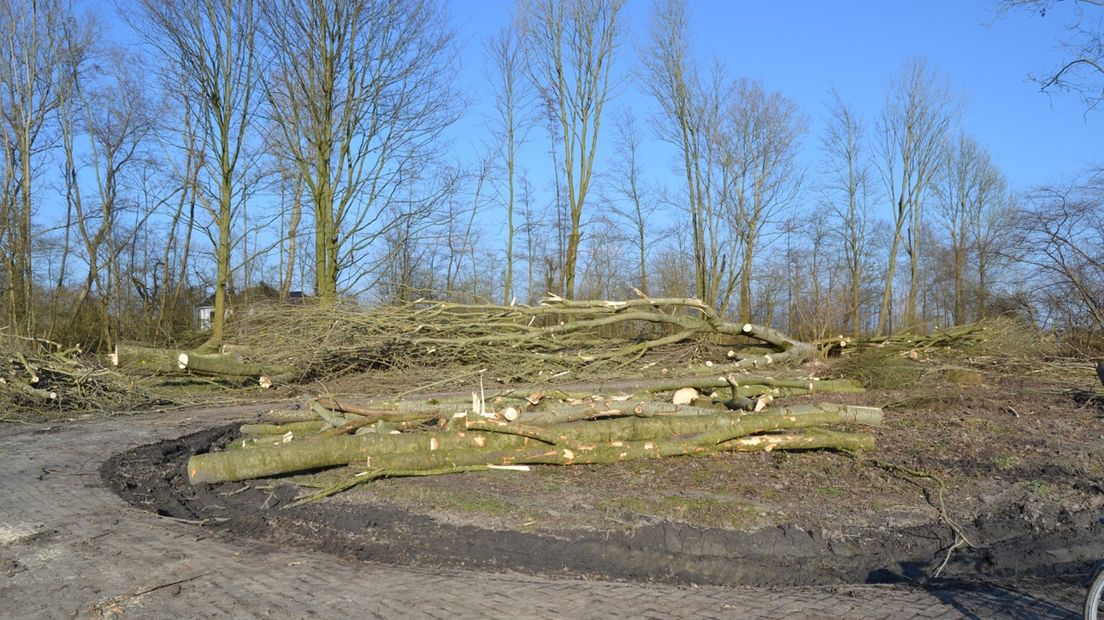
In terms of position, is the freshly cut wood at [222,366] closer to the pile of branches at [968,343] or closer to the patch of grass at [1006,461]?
the pile of branches at [968,343]

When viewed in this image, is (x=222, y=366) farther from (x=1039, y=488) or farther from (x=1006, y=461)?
(x=1039, y=488)

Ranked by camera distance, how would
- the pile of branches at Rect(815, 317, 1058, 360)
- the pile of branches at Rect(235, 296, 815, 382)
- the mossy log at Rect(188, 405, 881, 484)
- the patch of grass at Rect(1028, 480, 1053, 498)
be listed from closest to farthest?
1. the patch of grass at Rect(1028, 480, 1053, 498)
2. the mossy log at Rect(188, 405, 881, 484)
3. the pile of branches at Rect(235, 296, 815, 382)
4. the pile of branches at Rect(815, 317, 1058, 360)

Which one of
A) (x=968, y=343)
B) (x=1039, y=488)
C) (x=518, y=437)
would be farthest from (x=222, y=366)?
(x=968, y=343)

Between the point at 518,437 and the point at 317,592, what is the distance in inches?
135

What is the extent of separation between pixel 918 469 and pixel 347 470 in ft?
18.6

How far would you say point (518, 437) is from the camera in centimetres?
821

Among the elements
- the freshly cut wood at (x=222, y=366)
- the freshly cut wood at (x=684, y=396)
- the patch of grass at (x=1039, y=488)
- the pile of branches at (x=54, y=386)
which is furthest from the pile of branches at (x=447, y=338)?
the patch of grass at (x=1039, y=488)

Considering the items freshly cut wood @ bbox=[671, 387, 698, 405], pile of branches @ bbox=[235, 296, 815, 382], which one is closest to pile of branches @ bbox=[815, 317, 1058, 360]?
pile of branches @ bbox=[235, 296, 815, 382]

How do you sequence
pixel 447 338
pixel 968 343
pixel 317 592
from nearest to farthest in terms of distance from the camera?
pixel 317 592 → pixel 447 338 → pixel 968 343

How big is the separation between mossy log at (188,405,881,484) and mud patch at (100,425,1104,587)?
2.33 ft

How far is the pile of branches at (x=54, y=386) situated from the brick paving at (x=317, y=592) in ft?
28.1

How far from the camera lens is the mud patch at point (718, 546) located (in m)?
5.58

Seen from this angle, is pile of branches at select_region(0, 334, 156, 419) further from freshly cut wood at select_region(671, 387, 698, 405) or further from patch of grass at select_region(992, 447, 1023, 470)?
patch of grass at select_region(992, 447, 1023, 470)

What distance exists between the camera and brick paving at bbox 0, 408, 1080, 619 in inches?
183
